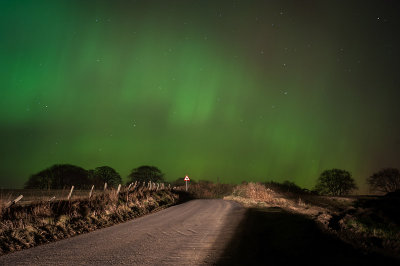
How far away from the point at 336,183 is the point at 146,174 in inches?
2174

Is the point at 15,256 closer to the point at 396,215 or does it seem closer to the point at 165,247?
the point at 165,247

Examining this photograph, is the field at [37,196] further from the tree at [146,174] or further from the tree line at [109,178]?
the tree at [146,174]

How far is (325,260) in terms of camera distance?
27.5 feet

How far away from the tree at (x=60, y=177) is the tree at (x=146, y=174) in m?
16.4

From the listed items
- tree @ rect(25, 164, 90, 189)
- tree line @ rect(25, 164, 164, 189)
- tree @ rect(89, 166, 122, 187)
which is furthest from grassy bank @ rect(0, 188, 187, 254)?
tree @ rect(89, 166, 122, 187)

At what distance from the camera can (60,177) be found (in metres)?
80.4

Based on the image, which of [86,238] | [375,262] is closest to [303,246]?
[375,262]

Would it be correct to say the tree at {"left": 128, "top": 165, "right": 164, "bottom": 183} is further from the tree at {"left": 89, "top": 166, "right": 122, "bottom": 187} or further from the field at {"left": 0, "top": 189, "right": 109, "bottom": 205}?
the field at {"left": 0, "top": 189, "right": 109, "bottom": 205}

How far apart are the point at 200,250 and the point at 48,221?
25.2ft

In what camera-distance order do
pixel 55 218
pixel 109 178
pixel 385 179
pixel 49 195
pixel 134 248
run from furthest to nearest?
1. pixel 109 178
2. pixel 385 179
3. pixel 49 195
4. pixel 55 218
5. pixel 134 248

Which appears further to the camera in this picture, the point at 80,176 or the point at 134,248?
the point at 80,176

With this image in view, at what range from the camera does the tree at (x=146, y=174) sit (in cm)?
9788

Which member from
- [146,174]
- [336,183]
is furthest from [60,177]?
[336,183]

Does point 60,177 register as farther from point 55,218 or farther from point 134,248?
point 134,248
